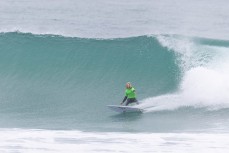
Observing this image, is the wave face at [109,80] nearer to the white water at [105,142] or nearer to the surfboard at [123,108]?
the surfboard at [123,108]

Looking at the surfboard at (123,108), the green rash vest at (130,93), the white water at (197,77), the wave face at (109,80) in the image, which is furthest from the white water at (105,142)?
the white water at (197,77)

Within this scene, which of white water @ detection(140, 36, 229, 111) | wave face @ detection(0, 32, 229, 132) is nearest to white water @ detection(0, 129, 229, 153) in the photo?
wave face @ detection(0, 32, 229, 132)

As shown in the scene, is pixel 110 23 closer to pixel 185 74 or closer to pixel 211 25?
pixel 211 25

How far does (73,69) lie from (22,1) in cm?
1719

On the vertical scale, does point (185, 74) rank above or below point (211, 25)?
below

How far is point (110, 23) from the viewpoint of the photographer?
115ft

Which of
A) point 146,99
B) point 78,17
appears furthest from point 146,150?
point 78,17

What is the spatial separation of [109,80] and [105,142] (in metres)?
6.98

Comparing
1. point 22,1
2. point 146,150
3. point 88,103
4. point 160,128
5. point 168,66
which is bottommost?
point 146,150

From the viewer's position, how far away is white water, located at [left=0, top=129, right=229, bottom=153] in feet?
58.1

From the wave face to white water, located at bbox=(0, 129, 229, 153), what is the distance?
886 millimetres

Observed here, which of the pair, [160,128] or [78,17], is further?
[78,17]

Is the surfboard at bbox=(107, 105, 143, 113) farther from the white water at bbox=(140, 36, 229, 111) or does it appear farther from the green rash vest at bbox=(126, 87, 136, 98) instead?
the white water at bbox=(140, 36, 229, 111)

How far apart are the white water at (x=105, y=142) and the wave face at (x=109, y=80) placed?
0.89 m
